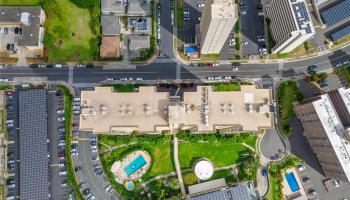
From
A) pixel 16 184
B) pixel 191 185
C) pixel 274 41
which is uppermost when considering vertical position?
pixel 274 41

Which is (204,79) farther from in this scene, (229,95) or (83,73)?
(83,73)

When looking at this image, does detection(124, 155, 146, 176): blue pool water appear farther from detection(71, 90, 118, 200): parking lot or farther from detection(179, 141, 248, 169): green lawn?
detection(179, 141, 248, 169): green lawn

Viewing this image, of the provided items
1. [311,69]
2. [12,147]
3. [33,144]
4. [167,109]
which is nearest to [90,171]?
[33,144]

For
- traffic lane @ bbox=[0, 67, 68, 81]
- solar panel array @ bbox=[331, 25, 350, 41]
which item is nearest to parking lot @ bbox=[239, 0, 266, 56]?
solar panel array @ bbox=[331, 25, 350, 41]

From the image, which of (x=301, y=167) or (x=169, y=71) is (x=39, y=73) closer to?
(x=169, y=71)

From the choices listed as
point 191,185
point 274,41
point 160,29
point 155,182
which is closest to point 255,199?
point 191,185

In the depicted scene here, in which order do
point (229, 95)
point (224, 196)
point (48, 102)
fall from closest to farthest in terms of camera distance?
point (229, 95) < point (224, 196) < point (48, 102)
